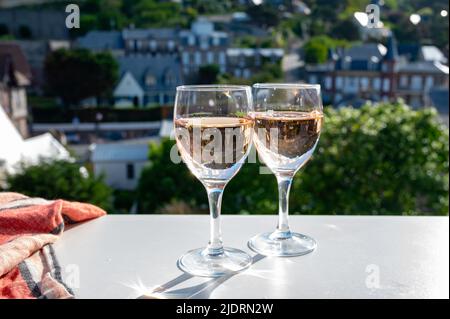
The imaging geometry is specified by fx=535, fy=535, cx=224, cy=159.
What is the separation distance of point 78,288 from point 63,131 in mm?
12448

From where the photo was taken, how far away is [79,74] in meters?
12.8

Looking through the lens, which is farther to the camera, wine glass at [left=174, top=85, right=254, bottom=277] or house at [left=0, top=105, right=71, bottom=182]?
house at [left=0, top=105, right=71, bottom=182]

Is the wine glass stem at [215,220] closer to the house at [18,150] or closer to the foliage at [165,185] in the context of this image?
the house at [18,150]

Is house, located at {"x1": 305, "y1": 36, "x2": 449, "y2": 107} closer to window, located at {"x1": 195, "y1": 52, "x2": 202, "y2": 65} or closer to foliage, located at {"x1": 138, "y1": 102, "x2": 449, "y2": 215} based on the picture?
window, located at {"x1": 195, "y1": 52, "x2": 202, "y2": 65}

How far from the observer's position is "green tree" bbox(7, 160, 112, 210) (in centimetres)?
599

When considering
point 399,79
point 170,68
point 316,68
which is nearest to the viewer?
point 399,79

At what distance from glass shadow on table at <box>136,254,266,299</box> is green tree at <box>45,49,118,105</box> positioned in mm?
12285

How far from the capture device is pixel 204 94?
48 centimetres

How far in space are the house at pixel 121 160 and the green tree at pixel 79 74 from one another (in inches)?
51.4

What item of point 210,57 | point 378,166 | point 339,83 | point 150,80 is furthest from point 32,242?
point 150,80

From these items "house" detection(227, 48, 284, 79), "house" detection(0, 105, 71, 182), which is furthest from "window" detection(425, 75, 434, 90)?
"house" detection(0, 105, 71, 182)

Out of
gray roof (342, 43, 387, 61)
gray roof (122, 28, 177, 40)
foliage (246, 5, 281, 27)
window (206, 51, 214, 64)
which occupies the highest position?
foliage (246, 5, 281, 27)

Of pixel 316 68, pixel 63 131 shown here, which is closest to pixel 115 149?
pixel 63 131
